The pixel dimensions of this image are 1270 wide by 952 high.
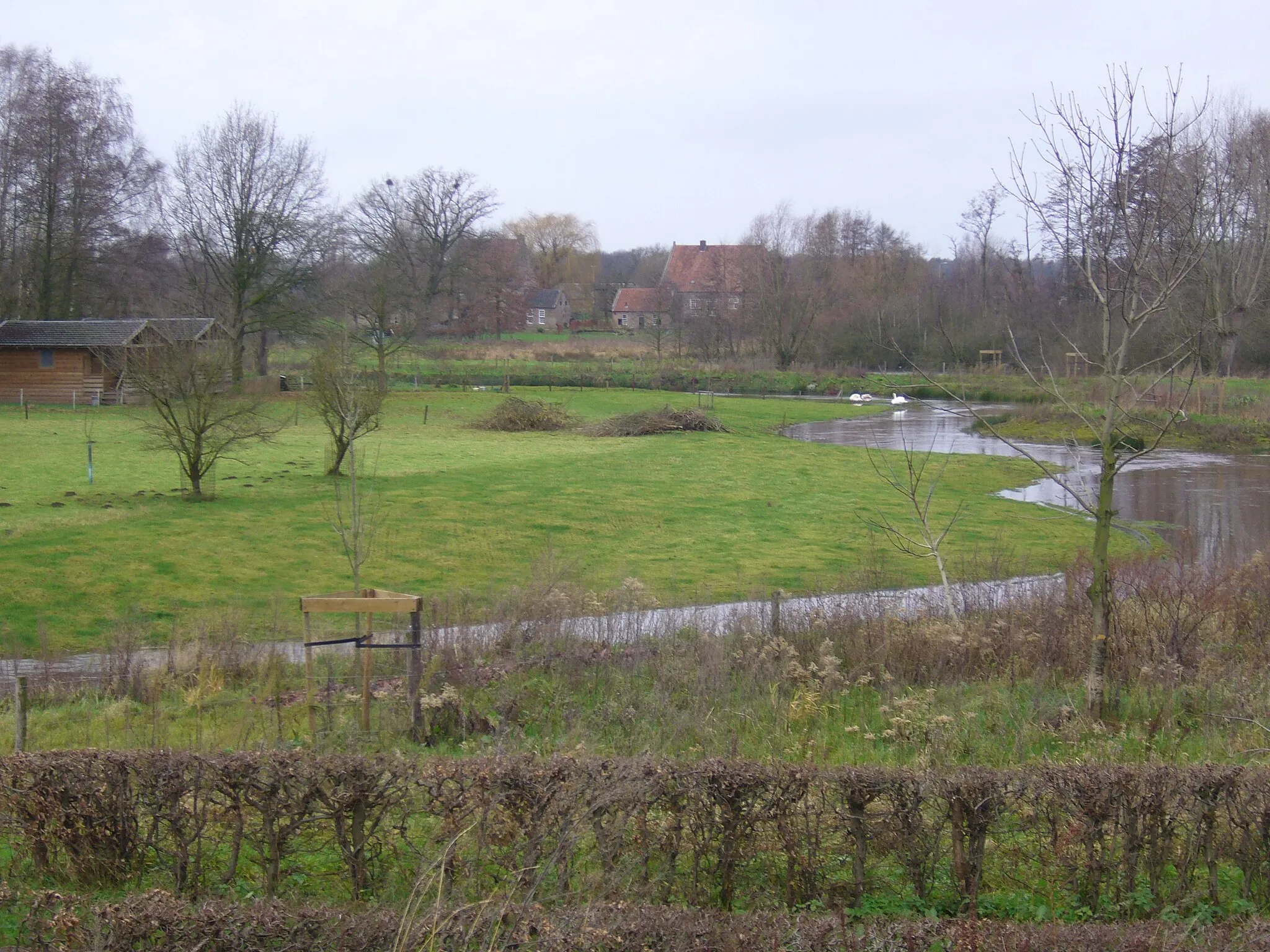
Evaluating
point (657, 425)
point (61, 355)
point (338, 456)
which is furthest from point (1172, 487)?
point (61, 355)

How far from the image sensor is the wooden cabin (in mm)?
46312

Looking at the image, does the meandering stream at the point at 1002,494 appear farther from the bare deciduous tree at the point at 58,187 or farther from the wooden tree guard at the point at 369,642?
the bare deciduous tree at the point at 58,187

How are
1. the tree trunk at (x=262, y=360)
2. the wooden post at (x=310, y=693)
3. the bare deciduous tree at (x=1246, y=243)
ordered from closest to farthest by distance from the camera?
the wooden post at (x=310, y=693) < the bare deciduous tree at (x=1246, y=243) < the tree trunk at (x=262, y=360)

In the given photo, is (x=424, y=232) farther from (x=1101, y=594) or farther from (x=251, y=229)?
(x=1101, y=594)

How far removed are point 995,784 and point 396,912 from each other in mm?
2733

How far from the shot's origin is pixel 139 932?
423 cm

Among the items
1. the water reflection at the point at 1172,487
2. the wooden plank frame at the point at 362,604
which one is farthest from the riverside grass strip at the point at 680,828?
the water reflection at the point at 1172,487

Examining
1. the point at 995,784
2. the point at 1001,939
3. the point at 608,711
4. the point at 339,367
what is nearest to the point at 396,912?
the point at 1001,939

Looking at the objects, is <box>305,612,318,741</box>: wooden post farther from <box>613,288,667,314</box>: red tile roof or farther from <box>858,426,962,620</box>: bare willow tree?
<box>613,288,667,314</box>: red tile roof

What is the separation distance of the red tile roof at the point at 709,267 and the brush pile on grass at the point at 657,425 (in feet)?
128

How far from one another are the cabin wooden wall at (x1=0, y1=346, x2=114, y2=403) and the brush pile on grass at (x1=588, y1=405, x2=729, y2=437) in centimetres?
2270

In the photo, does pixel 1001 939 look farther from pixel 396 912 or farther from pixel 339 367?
pixel 339 367

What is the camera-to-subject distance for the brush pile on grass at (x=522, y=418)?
4341cm

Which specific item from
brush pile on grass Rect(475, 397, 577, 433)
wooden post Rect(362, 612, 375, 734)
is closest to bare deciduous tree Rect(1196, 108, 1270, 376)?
brush pile on grass Rect(475, 397, 577, 433)
